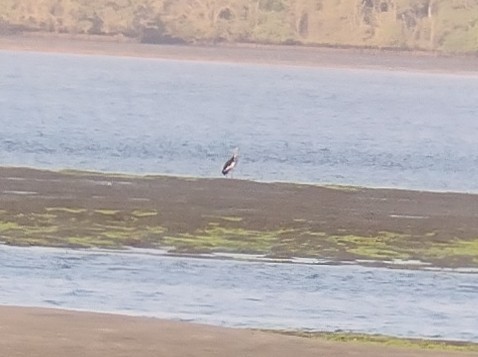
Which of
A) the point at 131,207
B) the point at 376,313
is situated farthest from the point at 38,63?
the point at 376,313

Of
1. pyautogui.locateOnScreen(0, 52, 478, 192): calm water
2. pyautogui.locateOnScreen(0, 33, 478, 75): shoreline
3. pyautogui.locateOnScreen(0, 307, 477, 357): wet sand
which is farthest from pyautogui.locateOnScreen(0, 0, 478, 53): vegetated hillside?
pyautogui.locateOnScreen(0, 307, 477, 357): wet sand

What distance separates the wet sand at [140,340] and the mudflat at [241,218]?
630cm

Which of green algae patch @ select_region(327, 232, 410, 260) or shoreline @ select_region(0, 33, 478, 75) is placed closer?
green algae patch @ select_region(327, 232, 410, 260)

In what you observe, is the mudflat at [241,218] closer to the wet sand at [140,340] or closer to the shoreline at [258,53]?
the wet sand at [140,340]

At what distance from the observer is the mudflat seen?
61.5 feet

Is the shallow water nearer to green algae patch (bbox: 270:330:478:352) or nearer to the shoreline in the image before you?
green algae patch (bbox: 270:330:478:352)

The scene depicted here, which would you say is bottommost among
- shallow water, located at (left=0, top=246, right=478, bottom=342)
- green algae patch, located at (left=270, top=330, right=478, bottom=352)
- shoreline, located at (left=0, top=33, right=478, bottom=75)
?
shoreline, located at (left=0, top=33, right=478, bottom=75)

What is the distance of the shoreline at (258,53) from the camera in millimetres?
101938

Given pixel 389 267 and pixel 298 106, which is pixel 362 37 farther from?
pixel 389 267

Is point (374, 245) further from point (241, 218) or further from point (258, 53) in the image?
point (258, 53)

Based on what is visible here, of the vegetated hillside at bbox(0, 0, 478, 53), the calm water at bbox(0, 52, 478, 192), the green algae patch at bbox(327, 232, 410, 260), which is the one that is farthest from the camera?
the vegetated hillside at bbox(0, 0, 478, 53)

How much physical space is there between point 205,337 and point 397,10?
93.9 meters

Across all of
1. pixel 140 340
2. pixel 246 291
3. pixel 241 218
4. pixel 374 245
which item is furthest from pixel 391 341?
pixel 241 218

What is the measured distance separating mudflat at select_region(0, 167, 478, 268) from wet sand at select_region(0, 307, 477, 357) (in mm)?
6301
